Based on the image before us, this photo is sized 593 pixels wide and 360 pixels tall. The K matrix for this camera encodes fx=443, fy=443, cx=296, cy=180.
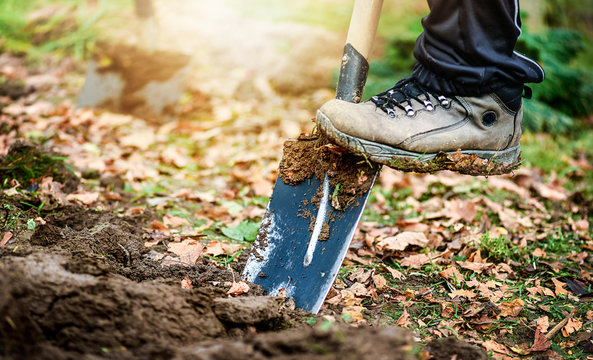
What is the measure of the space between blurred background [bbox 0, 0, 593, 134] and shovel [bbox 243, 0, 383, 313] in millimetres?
2776

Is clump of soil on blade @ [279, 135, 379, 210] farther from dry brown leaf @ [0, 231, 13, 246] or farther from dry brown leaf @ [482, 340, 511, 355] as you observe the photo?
dry brown leaf @ [0, 231, 13, 246]

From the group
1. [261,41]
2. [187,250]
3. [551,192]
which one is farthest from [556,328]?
[261,41]

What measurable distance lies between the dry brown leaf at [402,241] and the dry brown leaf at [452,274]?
0.25 m

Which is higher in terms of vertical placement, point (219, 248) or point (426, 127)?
point (426, 127)

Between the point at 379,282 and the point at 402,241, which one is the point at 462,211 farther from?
the point at 379,282

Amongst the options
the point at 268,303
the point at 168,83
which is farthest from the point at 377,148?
the point at 168,83

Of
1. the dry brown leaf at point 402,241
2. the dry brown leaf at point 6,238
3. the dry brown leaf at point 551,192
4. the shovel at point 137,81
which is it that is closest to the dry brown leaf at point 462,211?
the dry brown leaf at point 402,241

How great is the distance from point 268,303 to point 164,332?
0.36 metres

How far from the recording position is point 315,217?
1785 millimetres

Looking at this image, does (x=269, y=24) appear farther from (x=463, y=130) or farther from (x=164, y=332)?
(x=164, y=332)

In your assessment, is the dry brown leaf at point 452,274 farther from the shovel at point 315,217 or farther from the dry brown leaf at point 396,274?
the shovel at point 315,217

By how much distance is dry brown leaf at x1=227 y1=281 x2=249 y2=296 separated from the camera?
1641 millimetres

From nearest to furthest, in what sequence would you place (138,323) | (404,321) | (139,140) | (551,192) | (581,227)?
(138,323) < (404,321) < (581,227) < (551,192) < (139,140)

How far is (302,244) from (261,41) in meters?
4.45
